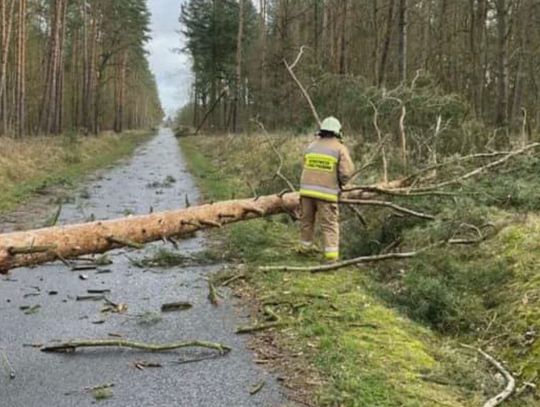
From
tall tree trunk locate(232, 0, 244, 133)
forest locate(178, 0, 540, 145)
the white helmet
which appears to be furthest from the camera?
tall tree trunk locate(232, 0, 244, 133)

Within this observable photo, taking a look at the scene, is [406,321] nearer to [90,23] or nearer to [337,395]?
[337,395]

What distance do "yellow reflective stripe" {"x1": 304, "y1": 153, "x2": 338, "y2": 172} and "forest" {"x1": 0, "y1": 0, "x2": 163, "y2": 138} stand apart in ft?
67.2

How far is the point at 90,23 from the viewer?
42469 millimetres

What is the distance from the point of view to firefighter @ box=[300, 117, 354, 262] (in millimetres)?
8180

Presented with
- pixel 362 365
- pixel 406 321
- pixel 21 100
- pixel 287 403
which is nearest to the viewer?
pixel 287 403

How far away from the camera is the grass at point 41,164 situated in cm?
1519

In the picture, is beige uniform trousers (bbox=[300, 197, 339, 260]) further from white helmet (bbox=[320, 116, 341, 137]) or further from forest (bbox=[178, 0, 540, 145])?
forest (bbox=[178, 0, 540, 145])

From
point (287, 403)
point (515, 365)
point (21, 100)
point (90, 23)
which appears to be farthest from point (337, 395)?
point (90, 23)

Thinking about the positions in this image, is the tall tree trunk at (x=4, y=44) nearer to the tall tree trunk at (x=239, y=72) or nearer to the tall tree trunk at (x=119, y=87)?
the tall tree trunk at (x=239, y=72)

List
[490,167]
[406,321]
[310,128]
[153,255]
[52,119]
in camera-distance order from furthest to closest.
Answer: [52,119]
[310,128]
[490,167]
[153,255]
[406,321]

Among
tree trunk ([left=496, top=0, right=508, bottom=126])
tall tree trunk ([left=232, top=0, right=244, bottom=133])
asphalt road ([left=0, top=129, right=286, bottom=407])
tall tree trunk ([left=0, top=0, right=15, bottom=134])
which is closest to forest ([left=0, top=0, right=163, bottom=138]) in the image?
tall tree trunk ([left=0, top=0, right=15, bottom=134])

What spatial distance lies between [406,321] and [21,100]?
26342 mm

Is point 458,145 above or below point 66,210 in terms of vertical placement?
above

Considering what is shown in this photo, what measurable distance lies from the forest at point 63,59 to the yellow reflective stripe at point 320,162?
20.5 m
